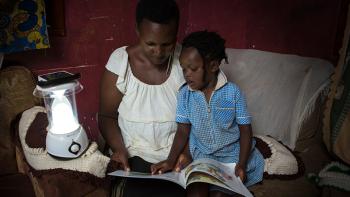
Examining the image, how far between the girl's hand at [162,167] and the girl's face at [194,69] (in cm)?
32

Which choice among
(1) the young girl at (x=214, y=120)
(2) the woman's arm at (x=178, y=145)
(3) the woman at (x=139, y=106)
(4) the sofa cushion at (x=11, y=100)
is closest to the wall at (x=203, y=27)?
(4) the sofa cushion at (x=11, y=100)

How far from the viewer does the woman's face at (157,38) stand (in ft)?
4.05

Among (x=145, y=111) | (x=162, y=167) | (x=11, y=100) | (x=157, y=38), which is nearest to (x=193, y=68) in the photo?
(x=157, y=38)

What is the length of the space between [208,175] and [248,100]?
2.10ft

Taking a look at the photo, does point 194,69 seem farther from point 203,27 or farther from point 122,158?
point 203,27

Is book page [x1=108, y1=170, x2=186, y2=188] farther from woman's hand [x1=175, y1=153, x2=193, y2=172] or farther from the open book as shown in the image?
woman's hand [x1=175, y1=153, x2=193, y2=172]

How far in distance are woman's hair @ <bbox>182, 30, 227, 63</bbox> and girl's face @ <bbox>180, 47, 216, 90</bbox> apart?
A: 0.06 feet

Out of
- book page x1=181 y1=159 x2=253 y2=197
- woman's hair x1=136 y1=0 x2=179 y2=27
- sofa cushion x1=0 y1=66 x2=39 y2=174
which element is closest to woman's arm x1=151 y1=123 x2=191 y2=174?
book page x1=181 y1=159 x2=253 y2=197

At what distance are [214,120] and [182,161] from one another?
0.22 metres

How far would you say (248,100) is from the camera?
1682 millimetres

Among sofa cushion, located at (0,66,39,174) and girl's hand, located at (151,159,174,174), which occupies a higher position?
sofa cushion, located at (0,66,39,174)

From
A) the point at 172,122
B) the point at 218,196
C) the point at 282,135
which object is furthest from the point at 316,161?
the point at 172,122

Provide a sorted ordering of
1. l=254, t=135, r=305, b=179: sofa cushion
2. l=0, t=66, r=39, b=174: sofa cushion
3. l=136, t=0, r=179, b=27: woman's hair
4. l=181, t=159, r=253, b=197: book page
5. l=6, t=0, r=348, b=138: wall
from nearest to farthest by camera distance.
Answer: l=181, t=159, r=253, b=197: book page
l=136, t=0, r=179, b=27: woman's hair
l=254, t=135, r=305, b=179: sofa cushion
l=0, t=66, r=39, b=174: sofa cushion
l=6, t=0, r=348, b=138: wall

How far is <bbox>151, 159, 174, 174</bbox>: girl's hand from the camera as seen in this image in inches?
51.4
